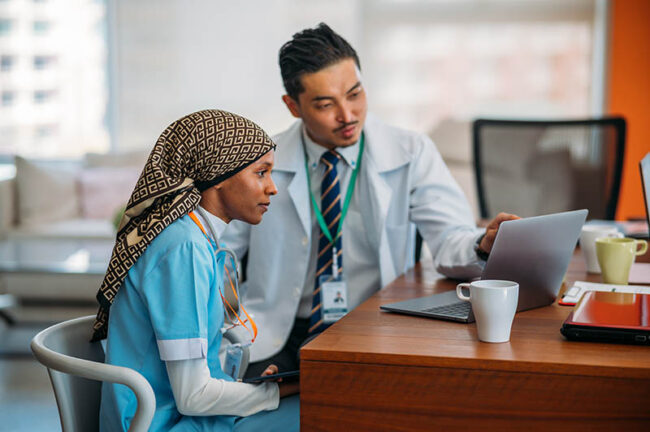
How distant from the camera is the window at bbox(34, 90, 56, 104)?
5.85 metres

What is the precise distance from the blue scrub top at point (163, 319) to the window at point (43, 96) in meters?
5.15

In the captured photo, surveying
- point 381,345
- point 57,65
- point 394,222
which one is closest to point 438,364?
point 381,345

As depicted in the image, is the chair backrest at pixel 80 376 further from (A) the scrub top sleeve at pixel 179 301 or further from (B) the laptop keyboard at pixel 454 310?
(B) the laptop keyboard at pixel 454 310

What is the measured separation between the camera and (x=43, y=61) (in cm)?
583

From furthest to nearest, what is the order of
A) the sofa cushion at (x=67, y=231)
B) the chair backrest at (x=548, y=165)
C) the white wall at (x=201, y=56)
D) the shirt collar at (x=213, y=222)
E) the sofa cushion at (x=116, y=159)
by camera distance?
the white wall at (x=201, y=56)
the sofa cushion at (x=116, y=159)
the sofa cushion at (x=67, y=231)
the chair backrest at (x=548, y=165)
the shirt collar at (x=213, y=222)

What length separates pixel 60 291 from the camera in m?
4.37

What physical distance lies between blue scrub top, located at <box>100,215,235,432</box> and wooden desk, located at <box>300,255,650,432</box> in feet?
0.73

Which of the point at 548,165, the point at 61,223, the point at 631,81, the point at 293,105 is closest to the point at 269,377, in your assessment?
the point at 293,105

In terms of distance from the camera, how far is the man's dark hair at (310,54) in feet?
5.79

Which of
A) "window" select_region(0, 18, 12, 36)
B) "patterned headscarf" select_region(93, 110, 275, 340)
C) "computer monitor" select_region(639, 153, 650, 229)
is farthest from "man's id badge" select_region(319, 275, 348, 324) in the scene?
"window" select_region(0, 18, 12, 36)

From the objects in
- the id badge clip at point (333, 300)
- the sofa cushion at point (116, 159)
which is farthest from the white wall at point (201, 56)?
the id badge clip at point (333, 300)

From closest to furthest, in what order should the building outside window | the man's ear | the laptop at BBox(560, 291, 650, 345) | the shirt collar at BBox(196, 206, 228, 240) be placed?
1. the laptop at BBox(560, 291, 650, 345)
2. the shirt collar at BBox(196, 206, 228, 240)
3. the man's ear
4. the building outside window

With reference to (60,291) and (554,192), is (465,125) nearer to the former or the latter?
(554,192)

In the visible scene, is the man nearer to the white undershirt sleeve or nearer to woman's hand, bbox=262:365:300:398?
woman's hand, bbox=262:365:300:398
